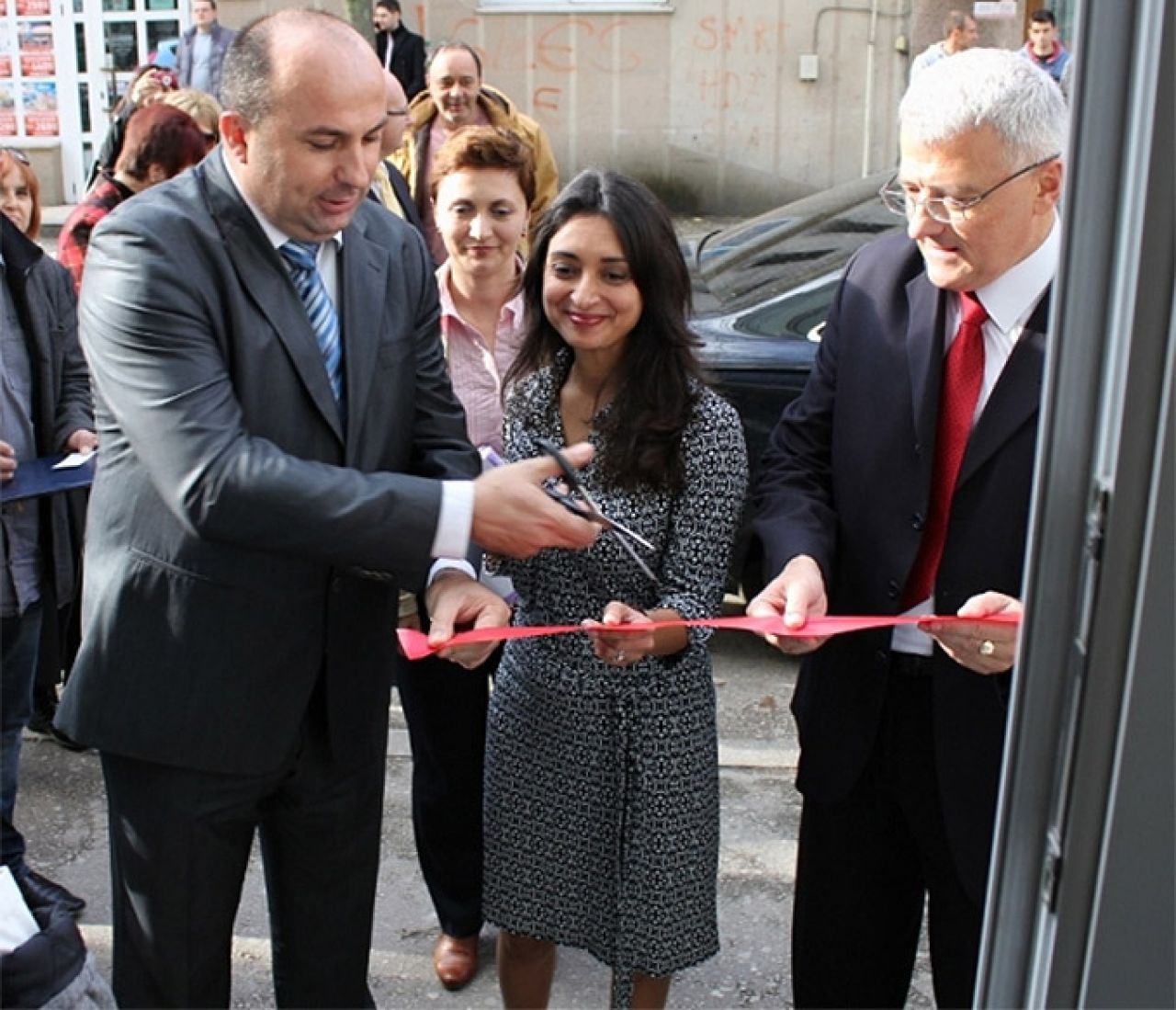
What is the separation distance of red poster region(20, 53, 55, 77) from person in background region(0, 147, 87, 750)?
11.1m

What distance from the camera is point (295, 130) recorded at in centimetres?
231

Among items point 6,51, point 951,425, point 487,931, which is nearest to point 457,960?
point 487,931

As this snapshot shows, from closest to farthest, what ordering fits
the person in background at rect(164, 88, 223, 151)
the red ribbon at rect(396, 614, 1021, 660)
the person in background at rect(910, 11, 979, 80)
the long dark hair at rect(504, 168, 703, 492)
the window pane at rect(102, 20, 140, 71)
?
the red ribbon at rect(396, 614, 1021, 660) < the long dark hair at rect(504, 168, 703, 492) < the person in background at rect(164, 88, 223, 151) < the person in background at rect(910, 11, 979, 80) < the window pane at rect(102, 20, 140, 71)

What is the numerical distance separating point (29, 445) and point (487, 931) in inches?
65.7

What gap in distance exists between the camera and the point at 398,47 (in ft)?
42.8

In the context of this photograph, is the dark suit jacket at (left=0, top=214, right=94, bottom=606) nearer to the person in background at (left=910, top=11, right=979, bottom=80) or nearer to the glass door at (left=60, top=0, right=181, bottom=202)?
the person in background at (left=910, top=11, right=979, bottom=80)

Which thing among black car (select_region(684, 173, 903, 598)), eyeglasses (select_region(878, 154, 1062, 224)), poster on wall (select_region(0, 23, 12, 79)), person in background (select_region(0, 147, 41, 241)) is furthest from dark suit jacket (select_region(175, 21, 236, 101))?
eyeglasses (select_region(878, 154, 1062, 224))

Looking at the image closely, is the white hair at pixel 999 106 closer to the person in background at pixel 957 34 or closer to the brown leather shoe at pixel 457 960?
the brown leather shoe at pixel 457 960

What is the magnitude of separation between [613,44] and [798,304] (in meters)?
10.3

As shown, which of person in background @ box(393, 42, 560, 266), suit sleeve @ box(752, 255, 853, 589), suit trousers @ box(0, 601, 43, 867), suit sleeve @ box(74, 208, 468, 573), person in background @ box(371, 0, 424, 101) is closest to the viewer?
suit sleeve @ box(74, 208, 468, 573)

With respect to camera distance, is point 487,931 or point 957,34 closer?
point 487,931

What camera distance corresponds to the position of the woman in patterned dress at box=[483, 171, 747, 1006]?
2812 mm

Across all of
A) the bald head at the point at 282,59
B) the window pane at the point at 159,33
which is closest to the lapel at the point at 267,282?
the bald head at the point at 282,59

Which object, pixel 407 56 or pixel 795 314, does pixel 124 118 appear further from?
pixel 407 56
